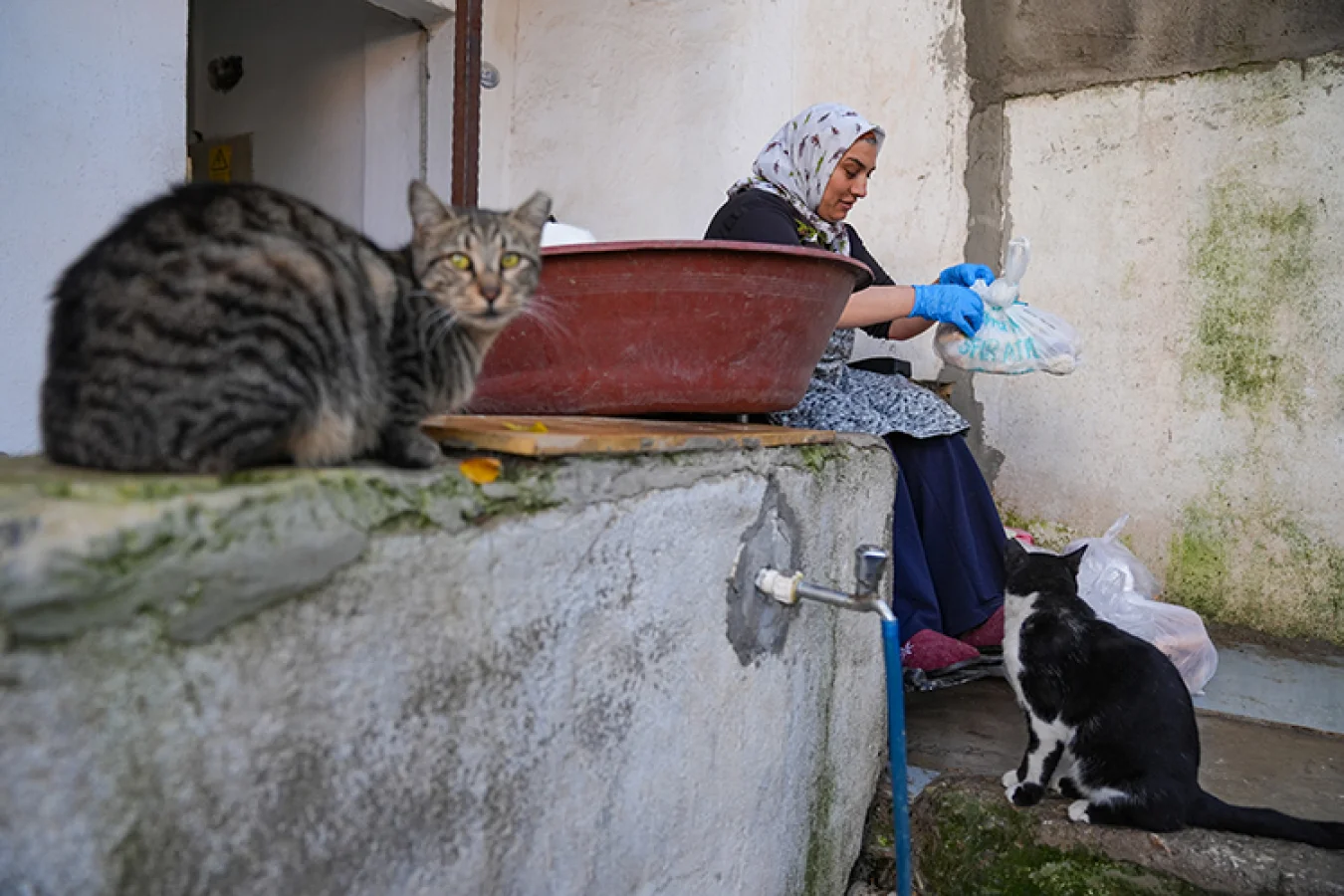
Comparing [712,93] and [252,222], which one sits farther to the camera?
[712,93]

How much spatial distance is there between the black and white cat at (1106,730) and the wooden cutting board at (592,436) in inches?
29.7

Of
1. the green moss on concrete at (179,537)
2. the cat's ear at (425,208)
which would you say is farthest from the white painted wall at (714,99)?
the green moss on concrete at (179,537)

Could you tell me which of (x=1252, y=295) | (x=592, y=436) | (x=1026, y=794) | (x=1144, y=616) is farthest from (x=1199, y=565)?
(x=592, y=436)

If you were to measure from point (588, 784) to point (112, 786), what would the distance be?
22.1 inches

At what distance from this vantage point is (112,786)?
22.6 inches

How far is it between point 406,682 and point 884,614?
0.70 m

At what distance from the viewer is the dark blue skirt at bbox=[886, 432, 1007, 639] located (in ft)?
7.31

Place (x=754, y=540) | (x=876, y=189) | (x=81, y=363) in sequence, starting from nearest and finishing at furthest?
(x=81, y=363), (x=754, y=540), (x=876, y=189)

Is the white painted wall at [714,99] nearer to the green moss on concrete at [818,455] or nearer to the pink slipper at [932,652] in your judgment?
the pink slipper at [932,652]

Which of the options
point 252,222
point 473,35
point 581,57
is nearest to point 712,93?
point 581,57

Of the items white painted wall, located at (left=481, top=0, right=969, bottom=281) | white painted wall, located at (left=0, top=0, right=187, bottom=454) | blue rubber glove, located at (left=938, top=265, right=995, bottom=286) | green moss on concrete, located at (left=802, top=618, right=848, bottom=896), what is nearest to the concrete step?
green moss on concrete, located at (left=802, top=618, right=848, bottom=896)

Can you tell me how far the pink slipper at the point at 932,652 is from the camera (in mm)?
2105

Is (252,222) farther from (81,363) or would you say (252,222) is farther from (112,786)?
(112,786)

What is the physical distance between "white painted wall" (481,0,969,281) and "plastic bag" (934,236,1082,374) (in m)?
0.92
